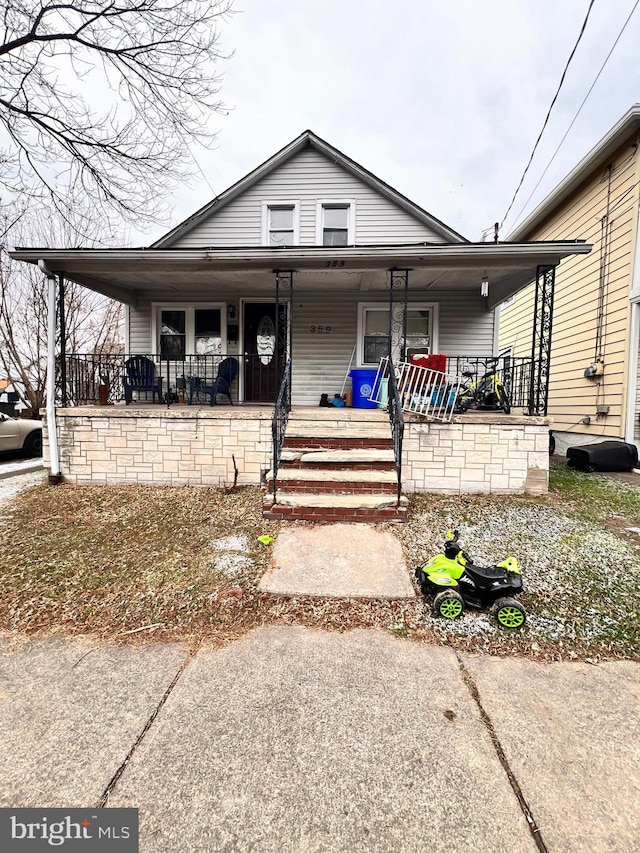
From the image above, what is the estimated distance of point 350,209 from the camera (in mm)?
8906

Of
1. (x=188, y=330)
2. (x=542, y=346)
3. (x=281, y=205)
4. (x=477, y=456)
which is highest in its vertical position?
(x=281, y=205)

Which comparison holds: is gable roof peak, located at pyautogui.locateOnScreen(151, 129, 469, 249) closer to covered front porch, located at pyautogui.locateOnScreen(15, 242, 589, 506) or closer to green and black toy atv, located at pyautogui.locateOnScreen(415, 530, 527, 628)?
covered front porch, located at pyautogui.locateOnScreen(15, 242, 589, 506)

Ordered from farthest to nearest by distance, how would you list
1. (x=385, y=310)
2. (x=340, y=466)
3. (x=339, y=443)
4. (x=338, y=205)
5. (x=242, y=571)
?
1. (x=338, y=205)
2. (x=385, y=310)
3. (x=339, y=443)
4. (x=340, y=466)
5. (x=242, y=571)

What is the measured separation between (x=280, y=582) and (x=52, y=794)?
5.98 ft

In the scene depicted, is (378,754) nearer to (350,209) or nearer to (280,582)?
(280,582)

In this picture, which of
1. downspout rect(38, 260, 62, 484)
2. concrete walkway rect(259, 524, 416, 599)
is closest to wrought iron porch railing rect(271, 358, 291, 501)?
concrete walkway rect(259, 524, 416, 599)

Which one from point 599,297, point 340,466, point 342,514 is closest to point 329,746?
point 342,514

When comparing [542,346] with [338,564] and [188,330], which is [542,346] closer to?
[338,564]

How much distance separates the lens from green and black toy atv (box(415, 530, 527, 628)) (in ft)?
8.66

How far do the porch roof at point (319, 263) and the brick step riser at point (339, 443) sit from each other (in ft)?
8.50

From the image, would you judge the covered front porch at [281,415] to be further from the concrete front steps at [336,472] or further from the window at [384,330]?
the window at [384,330]

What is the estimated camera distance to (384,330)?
8648 mm

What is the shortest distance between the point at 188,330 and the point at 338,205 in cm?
434

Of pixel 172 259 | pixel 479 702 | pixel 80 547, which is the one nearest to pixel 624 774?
pixel 479 702
